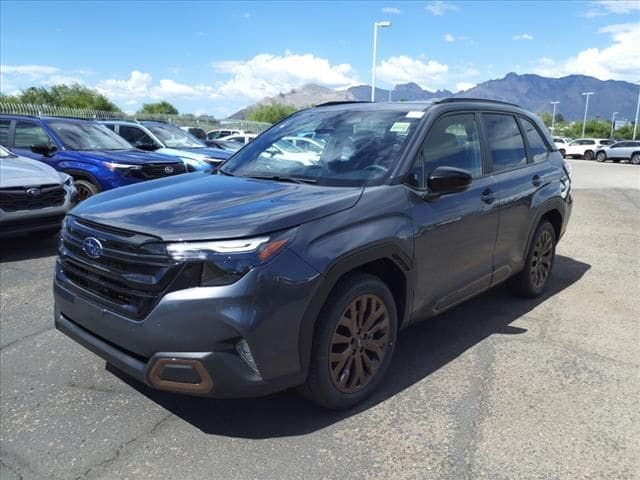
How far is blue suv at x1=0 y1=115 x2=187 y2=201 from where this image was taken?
7.71 meters

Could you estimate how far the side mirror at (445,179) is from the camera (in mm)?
3293

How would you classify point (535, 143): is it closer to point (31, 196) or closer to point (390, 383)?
point (390, 383)

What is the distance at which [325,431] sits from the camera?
9.45ft

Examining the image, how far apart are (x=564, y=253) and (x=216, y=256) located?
6.10 m

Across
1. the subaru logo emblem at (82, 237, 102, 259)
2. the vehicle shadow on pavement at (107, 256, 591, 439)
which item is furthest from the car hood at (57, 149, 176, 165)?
the subaru logo emblem at (82, 237, 102, 259)

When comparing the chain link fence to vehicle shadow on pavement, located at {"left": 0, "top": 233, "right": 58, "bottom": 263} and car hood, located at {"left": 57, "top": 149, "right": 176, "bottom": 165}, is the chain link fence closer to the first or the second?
car hood, located at {"left": 57, "top": 149, "right": 176, "bottom": 165}

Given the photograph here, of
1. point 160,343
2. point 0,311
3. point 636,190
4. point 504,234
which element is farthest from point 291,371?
point 636,190

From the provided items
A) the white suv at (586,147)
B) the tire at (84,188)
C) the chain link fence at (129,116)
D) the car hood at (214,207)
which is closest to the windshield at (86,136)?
the tire at (84,188)

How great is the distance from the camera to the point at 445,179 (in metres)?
3.29

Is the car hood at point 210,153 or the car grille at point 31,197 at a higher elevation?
the car hood at point 210,153

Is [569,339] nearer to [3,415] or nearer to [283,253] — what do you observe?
[283,253]

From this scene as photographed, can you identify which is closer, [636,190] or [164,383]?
[164,383]

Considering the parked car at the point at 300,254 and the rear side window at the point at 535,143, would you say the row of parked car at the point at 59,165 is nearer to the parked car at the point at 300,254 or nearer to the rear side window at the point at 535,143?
the parked car at the point at 300,254

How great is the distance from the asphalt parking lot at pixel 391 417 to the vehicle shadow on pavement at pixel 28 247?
2243 mm
